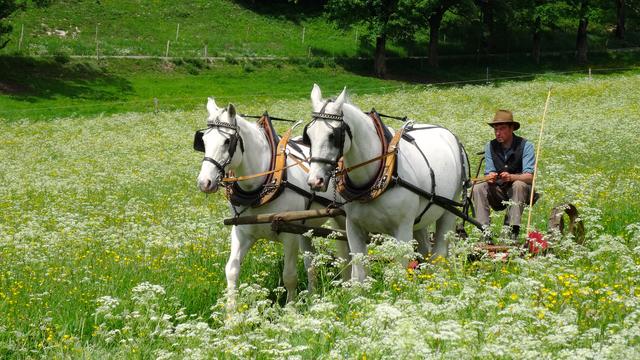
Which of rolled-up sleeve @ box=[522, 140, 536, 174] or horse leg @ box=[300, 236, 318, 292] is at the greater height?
rolled-up sleeve @ box=[522, 140, 536, 174]

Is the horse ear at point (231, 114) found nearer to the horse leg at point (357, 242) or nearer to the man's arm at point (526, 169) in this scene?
the horse leg at point (357, 242)

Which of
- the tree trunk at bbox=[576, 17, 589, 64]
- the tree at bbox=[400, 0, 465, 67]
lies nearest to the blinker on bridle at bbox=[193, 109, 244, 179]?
the tree at bbox=[400, 0, 465, 67]

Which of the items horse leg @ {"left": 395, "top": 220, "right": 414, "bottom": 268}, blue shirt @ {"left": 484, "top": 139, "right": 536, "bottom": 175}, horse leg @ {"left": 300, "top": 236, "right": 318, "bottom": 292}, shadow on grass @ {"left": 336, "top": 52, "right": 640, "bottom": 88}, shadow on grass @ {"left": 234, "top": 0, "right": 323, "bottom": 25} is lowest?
horse leg @ {"left": 300, "top": 236, "right": 318, "bottom": 292}

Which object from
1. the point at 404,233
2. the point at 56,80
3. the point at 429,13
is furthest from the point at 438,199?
the point at 429,13

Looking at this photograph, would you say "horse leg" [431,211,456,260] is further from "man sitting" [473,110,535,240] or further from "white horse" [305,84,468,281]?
"man sitting" [473,110,535,240]

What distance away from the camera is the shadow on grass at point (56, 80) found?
43.8 meters

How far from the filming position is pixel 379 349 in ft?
16.4

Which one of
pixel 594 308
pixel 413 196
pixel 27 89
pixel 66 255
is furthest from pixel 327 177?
pixel 27 89

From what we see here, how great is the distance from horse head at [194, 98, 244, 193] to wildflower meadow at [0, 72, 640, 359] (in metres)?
1.28

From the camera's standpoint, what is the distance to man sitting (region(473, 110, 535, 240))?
10.1 m

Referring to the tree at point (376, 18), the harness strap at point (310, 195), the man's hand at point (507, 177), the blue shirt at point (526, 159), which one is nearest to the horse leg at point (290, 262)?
the harness strap at point (310, 195)

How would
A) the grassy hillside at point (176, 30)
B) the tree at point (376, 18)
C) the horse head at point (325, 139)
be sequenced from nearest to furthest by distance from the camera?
the horse head at point (325, 139), the tree at point (376, 18), the grassy hillside at point (176, 30)

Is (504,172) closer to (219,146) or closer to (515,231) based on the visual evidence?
(515,231)

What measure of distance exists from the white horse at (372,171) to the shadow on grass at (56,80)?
1448 inches
